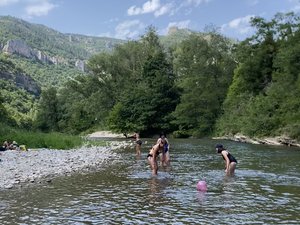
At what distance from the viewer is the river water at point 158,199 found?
11258 millimetres

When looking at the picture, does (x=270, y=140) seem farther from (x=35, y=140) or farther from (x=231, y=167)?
(x=231, y=167)

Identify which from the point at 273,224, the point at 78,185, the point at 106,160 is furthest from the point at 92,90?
the point at 273,224

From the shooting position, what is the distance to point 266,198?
14.1m

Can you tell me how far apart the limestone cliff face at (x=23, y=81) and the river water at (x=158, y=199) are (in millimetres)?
113549

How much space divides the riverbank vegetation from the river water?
2815 centimetres

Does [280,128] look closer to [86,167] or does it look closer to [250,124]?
[250,124]

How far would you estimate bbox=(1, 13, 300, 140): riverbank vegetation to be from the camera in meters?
52.9

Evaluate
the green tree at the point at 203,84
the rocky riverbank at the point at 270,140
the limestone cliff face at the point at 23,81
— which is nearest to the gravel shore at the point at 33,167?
the rocky riverbank at the point at 270,140

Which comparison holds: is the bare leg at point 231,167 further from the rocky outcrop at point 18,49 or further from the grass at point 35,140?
the rocky outcrop at point 18,49

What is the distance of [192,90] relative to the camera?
7281 cm

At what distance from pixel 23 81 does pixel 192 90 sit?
82.3 metres

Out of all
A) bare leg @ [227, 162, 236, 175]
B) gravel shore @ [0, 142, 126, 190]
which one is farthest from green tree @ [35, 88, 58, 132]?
bare leg @ [227, 162, 236, 175]

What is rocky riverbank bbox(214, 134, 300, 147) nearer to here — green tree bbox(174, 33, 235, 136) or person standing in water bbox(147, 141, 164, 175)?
green tree bbox(174, 33, 235, 136)

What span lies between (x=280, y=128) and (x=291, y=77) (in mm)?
8679
